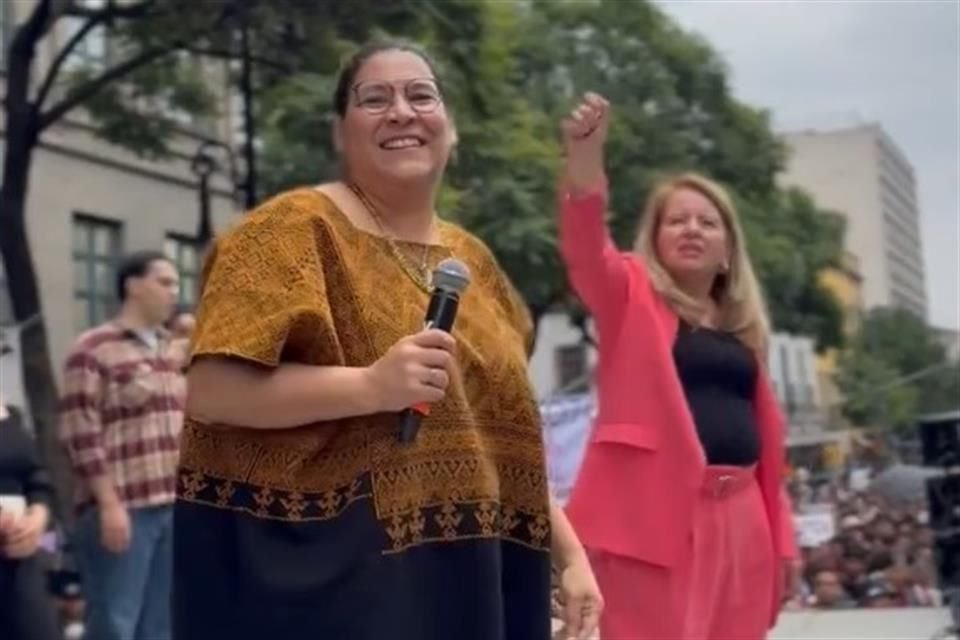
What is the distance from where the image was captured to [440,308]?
251 cm

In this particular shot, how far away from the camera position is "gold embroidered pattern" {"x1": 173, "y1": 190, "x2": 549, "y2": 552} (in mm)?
2576

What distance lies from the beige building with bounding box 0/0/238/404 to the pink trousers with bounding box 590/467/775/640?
16133mm

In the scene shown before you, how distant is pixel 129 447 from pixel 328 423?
4.06 m

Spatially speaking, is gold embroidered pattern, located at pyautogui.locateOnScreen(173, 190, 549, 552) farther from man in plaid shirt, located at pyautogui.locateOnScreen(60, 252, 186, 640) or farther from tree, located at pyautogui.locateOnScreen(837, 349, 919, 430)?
tree, located at pyautogui.locateOnScreen(837, 349, 919, 430)

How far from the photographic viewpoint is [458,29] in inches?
571

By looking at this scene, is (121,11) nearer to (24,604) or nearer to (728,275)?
(24,604)

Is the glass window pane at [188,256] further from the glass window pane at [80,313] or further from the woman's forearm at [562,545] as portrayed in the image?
the woman's forearm at [562,545]

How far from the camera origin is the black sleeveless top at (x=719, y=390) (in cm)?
480

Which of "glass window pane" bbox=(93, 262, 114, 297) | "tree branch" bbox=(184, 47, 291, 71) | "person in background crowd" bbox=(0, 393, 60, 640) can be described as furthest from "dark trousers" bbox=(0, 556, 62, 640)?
"glass window pane" bbox=(93, 262, 114, 297)

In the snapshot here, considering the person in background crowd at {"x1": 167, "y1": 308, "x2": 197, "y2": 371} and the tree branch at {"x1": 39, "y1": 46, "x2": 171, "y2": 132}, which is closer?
the person in background crowd at {"x1": 167, "y1": 308, "x2": 197, "y2": 371}

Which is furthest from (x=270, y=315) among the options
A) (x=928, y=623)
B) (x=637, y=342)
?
(x=928, y=623)

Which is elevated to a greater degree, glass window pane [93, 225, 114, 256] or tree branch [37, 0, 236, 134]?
tree branch [37, 0, 236, 134]

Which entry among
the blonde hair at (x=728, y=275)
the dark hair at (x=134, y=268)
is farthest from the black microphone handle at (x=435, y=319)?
the dark hair at (x=134, y=268)

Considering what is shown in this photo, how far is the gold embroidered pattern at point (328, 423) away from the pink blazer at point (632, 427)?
1.89 meters
